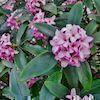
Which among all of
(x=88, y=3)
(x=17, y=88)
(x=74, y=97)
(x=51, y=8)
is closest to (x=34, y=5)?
(x=51, y=8)

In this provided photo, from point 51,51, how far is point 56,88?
5.0 inches

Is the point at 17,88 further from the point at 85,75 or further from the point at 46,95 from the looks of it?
the point at 85,75

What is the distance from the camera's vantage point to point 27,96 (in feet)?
4.28

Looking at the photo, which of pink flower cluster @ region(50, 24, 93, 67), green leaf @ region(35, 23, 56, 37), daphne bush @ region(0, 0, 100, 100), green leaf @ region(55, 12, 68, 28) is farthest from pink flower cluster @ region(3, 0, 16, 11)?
pink flower cluster @ region(50, 24, 93, 67)

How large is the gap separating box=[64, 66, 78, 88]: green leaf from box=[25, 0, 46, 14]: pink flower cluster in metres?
0.37

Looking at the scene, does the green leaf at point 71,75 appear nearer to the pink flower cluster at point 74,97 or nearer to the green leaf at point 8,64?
the pink flower cluster at point 74,97

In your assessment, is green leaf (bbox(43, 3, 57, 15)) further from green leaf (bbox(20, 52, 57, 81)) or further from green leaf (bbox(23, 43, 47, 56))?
green leaf (bbox(20, 52, 57, 81))

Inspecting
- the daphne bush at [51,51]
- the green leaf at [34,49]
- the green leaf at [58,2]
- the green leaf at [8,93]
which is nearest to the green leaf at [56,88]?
the daphne bush at [51,51]

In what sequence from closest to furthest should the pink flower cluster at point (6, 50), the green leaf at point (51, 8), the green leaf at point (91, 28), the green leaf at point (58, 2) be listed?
the green leaf at point (91, 28) → the pink flower cluster at point (6, 50) → the green leaf at point (51, 8) → the green leaf at point (58, 2)

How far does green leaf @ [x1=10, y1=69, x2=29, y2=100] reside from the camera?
1295 millimetres

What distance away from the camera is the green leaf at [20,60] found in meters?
1.26

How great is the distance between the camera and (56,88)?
111cm

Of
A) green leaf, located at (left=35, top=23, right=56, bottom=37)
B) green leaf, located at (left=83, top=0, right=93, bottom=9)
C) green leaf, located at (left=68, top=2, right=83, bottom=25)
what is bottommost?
green leaf, located at (left=35, top=23, right=56, bottom=37)

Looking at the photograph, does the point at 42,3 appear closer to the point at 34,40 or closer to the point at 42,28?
the point at 34,40
